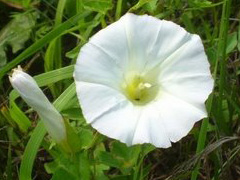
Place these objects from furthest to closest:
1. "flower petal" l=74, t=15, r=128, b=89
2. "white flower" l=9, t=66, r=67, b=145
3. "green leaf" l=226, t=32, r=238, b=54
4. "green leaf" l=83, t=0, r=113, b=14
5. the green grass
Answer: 1. "green leaf" l=226, t=32, r=238, b=54
2. "green leaf" l=83, t=0, r=113, b=14
3. the green grass
4. "flower petal" l=74, t=15, r=128, b=89
5. "white flower" l=9, t=66, r=67, b=145

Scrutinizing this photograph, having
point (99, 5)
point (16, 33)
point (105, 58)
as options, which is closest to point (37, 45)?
point (99, 5)

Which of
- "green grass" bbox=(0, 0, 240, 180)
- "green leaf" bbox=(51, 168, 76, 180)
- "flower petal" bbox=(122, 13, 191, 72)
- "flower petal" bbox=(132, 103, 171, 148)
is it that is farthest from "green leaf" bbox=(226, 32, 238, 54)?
"green leaf" bbox=(51, 168, 76, 180)

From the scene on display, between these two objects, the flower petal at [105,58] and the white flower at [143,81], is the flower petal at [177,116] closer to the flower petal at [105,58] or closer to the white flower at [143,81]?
the white flower at [143,81]

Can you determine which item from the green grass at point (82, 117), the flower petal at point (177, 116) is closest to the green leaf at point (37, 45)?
the green grass at point (82, 117)

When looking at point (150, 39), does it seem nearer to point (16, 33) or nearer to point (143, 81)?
point (143, 81)

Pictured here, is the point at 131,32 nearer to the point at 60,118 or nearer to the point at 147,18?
the point at 147,18

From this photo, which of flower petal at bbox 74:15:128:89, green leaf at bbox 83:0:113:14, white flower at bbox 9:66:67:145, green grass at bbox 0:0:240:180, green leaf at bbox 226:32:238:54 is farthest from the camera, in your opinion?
green leaf at bbox 226:32:238:54

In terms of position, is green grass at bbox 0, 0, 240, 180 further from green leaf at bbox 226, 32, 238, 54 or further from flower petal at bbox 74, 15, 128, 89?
flower petal at bbox 74, 15, 128, 89
